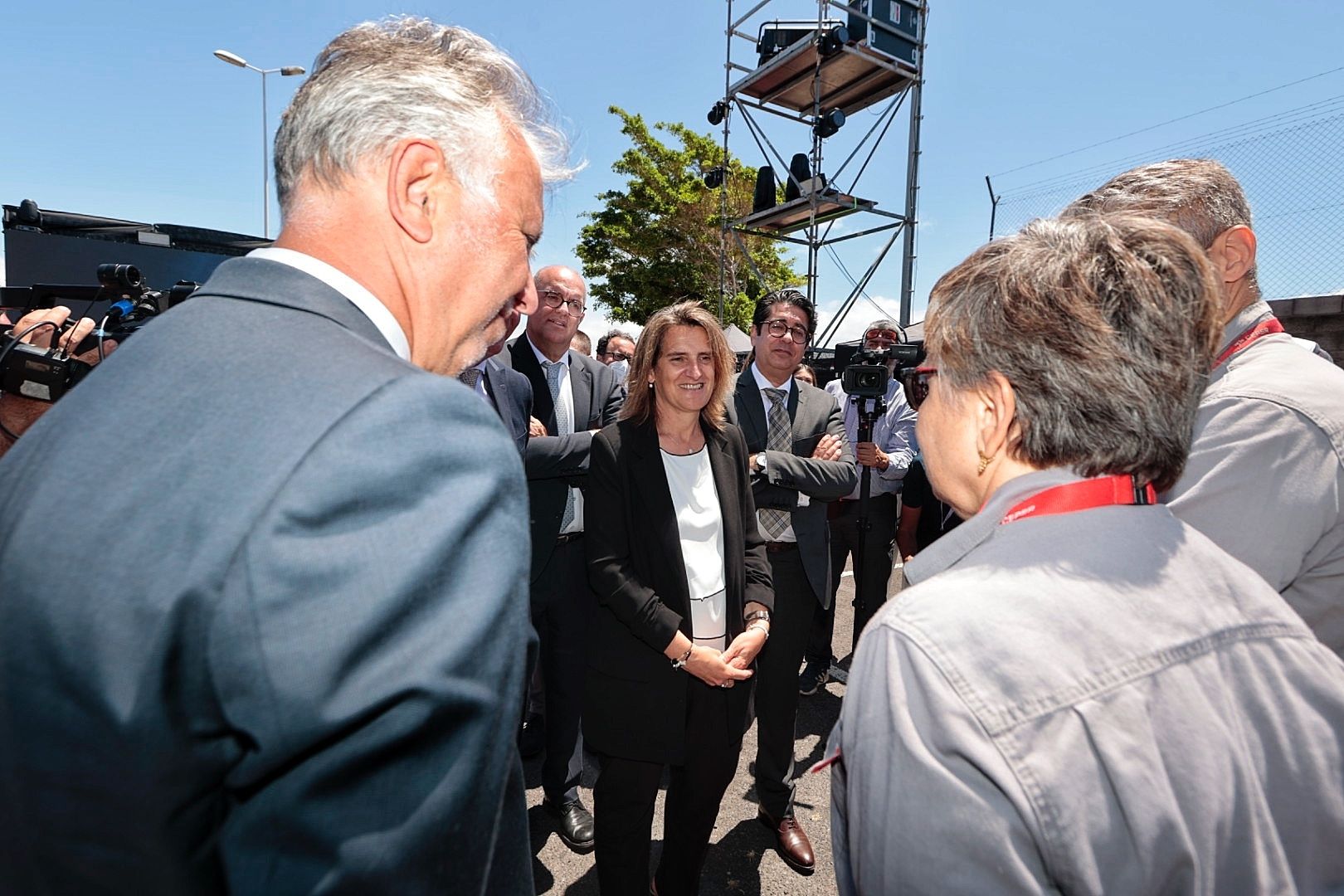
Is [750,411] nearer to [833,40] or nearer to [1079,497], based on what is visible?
[1079,497]

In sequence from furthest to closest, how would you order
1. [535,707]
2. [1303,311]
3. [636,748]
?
[1303,311] → [535,707] → [636,748]

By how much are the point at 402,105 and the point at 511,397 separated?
2.04 metres

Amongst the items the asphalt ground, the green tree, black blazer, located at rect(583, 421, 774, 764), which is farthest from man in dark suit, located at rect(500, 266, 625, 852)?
the green tree

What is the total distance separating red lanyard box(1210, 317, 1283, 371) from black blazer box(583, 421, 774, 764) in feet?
4.77

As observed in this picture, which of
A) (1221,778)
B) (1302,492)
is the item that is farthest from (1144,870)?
(1302,492)

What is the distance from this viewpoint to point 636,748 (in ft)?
7.28

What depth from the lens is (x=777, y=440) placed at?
337cm

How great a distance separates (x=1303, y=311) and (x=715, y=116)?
32.2 ft

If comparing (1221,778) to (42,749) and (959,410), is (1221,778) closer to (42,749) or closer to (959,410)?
(959,410)

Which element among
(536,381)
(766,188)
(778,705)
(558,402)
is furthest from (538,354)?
(766,188)

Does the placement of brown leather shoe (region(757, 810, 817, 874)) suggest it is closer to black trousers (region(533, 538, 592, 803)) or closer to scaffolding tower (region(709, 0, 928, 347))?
black trousers (region(533, 538, 592, 803))

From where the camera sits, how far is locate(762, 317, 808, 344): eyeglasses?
3.50m

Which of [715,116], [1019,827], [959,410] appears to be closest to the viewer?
[1019,827]

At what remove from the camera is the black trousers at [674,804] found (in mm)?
2254
